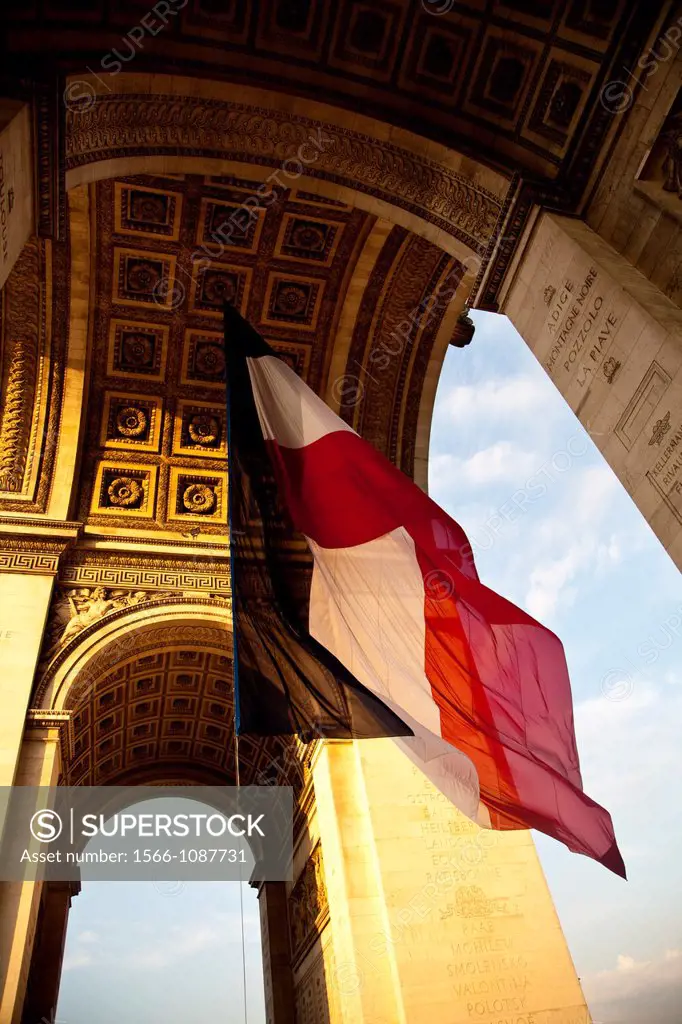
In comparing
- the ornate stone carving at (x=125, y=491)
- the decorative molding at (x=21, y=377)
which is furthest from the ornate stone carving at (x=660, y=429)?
the decorative molding at (x=21, y=377)

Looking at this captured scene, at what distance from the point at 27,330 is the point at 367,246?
593cm

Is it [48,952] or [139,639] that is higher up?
[139,639]

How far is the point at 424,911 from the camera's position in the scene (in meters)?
8.99

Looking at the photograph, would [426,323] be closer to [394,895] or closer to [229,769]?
[394,895]

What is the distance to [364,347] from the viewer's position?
13.2 m

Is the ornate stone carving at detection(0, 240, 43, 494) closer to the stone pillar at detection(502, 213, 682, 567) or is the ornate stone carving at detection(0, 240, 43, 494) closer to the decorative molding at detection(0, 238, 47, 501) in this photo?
the decorative molding at detection(0, 238, 47, 501)

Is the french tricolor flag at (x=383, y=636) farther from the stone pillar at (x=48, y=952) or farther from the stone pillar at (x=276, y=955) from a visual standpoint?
Answer: the stone pillar at (x=48, y=952)

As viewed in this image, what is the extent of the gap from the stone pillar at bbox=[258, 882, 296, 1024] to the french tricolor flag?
8959 millimetres

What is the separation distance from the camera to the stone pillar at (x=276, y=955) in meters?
12.2

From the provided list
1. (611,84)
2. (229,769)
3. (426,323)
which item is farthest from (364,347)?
(229,769)

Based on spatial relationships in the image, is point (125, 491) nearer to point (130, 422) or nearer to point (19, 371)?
point (130, 422)

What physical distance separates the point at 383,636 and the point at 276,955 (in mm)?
9797

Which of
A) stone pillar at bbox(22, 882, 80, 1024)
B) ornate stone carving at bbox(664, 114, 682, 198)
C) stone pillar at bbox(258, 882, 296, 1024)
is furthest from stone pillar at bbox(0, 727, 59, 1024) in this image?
ornate stone carving at bbox(664, 114, 682, 198)

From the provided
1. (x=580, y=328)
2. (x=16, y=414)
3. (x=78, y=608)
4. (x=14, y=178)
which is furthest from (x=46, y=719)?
(x=580, y=328)
